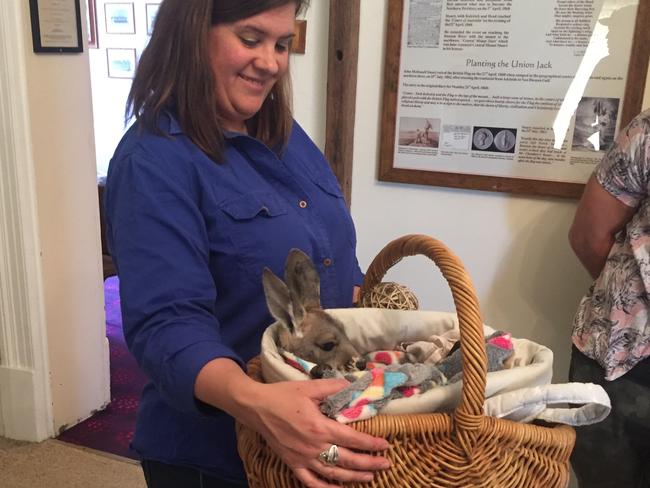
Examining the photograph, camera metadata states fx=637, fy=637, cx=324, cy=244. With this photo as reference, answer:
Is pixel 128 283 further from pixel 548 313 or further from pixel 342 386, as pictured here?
pixel 548 313

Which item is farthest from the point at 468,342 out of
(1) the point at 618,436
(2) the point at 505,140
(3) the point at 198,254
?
(2) the point at 505,140

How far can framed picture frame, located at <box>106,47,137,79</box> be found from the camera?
16.0 feet

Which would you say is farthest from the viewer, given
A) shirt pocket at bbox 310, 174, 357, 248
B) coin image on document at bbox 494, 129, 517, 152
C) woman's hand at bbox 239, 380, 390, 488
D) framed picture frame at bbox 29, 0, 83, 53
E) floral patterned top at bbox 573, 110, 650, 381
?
framed picture frame at bbox 29, 0, 83, 53

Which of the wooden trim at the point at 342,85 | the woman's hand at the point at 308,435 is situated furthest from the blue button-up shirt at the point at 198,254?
the wooden trim at the point at 342,85

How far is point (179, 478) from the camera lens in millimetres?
1049

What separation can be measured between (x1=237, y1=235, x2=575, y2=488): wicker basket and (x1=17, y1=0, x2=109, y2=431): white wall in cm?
174

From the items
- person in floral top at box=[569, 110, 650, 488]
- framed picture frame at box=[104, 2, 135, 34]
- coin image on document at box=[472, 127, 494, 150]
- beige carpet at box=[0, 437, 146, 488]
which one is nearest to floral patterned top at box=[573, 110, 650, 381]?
person in floral top at box=[569, 110, 650, 488]

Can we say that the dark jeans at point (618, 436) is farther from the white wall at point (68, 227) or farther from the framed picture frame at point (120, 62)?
the framed picture frame at point (120, 62)

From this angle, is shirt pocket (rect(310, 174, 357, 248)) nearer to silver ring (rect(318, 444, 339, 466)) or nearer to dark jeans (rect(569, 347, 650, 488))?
silver ring (rect(318, 444, 339, 466))

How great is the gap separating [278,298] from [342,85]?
125cm

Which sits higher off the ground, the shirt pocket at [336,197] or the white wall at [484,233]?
the shirt pocket at [336,197]

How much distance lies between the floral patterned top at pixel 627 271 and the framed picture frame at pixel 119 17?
13.6 ft

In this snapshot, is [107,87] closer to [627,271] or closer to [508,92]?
[508,92]

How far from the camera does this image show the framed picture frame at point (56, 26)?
212cm
